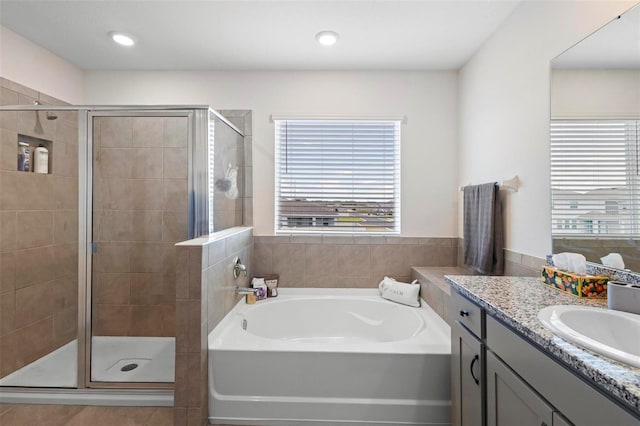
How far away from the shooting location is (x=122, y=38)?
220 cm

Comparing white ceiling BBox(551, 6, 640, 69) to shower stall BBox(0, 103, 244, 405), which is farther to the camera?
shower stall BBox(0, 103, 244, 405)

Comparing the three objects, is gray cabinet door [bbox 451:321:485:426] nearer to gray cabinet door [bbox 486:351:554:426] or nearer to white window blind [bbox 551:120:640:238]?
gray cabinet door [bbox 486:351:554:426]

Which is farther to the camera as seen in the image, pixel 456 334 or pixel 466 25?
pixel 466 25

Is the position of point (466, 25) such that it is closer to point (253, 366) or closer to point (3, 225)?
point (253, 366)

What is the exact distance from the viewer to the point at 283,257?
2.69 meters

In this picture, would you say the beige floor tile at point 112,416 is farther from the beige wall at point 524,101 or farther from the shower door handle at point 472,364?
the beige wall at point 524,101

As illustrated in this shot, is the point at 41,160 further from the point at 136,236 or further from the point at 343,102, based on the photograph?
the point at 343,102

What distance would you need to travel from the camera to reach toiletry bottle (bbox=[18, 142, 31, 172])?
6.72 feet

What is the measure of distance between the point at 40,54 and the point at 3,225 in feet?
4.50

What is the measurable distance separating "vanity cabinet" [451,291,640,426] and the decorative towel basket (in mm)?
424

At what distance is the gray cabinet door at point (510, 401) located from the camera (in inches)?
33.7

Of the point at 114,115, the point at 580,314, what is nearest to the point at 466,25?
the point at 580,314

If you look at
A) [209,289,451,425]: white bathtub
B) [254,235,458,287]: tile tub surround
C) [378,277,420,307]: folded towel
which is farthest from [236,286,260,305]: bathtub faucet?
[378,277,420,307]: folded towel

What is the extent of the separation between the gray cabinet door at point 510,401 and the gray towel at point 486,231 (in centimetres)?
104
